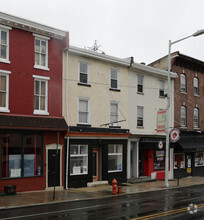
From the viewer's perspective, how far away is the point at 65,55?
76.6ft

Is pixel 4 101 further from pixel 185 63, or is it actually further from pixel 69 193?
pixel 185 63

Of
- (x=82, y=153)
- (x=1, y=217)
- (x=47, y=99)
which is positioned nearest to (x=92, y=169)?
(x=82, y=153)

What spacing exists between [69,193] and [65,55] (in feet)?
31.2

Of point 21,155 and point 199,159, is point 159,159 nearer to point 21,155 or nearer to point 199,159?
point 199,159

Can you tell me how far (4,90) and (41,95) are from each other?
2601 millimetres

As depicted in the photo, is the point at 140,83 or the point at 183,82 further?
the point at 183,82

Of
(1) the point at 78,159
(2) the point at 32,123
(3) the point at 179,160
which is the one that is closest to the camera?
(2) the point at 32,123

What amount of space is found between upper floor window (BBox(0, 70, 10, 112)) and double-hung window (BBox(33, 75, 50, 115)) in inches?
76.4

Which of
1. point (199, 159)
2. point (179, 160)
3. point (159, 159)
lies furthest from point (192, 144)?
point (159, 159)

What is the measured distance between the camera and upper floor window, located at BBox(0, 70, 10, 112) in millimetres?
20016

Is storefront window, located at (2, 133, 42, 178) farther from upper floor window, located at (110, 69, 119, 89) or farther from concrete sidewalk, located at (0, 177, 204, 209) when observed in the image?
upper floor window, located at (110, 69, 119, 89)

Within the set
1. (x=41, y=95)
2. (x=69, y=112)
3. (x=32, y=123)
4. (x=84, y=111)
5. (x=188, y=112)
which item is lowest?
(x=32, y=123)

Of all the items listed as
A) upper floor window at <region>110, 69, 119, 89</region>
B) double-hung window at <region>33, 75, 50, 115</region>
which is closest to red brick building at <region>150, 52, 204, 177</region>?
upper floor window at <region>110, 69, 119, 89</region>

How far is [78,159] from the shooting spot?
941 inches
